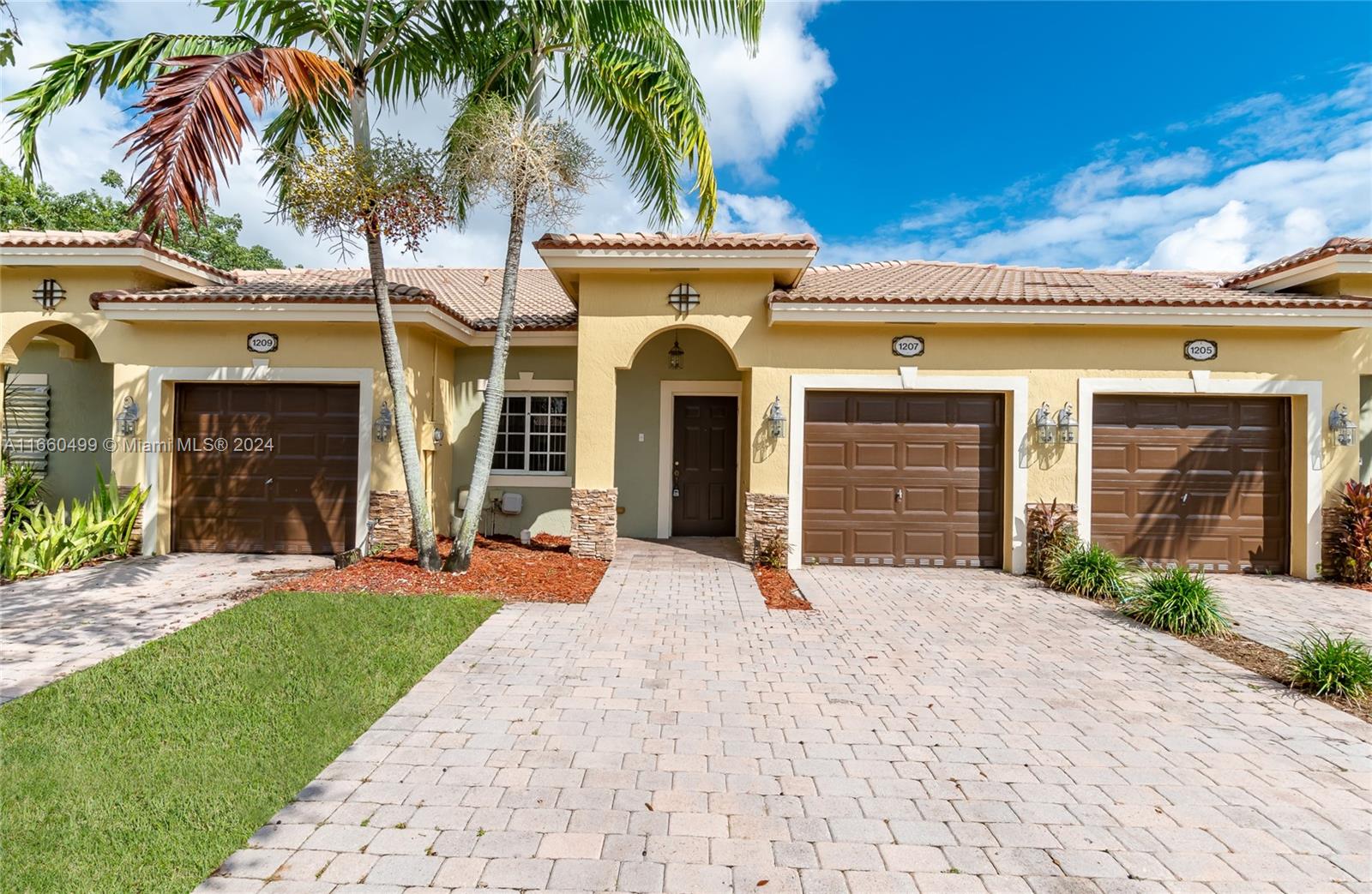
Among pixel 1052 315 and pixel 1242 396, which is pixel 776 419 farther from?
pixel 1242 396

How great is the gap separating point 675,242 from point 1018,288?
603cm

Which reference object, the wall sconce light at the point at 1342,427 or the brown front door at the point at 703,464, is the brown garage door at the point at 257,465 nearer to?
the brown front door at the point at 703,464

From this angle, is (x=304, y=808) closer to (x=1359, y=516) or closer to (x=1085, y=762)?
(x=1085, y=762)

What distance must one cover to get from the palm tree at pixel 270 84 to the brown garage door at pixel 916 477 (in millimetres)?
5978

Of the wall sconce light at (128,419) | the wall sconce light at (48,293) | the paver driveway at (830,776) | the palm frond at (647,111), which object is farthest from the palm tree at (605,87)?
the wall sconce light at (48,293)

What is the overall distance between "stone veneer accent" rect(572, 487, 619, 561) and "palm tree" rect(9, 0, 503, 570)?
2088mm

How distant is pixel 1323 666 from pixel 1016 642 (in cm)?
222

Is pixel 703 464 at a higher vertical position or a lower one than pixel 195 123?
lower

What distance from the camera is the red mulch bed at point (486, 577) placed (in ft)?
24.4

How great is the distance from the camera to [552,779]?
3.49 metres

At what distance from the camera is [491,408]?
832 cm

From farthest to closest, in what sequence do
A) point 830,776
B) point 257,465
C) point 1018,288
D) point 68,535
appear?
1. point 1018,288
2. point 257,465
3. point 68,535
4. point 830,776

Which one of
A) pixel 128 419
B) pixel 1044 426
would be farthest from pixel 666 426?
pixel 128 419

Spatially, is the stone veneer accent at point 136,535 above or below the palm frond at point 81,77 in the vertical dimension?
below
